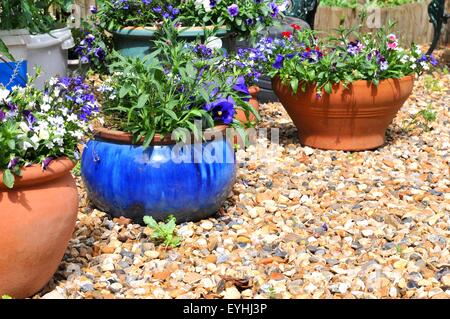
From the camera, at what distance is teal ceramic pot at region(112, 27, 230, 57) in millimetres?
4730

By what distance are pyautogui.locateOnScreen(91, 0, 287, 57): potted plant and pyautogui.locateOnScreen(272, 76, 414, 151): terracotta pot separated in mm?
563

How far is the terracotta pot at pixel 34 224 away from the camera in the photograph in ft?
8.09

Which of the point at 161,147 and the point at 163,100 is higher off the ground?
the point at 163,100

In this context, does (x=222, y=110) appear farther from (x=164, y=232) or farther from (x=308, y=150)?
(x=308, y=150)

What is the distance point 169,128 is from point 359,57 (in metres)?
1.65

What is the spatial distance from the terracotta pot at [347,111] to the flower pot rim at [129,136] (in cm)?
124

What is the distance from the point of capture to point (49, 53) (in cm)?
453

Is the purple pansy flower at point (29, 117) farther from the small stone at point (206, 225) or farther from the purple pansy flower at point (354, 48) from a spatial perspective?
the purple pansy flower at point (354, 48)

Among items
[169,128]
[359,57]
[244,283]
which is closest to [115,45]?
[359,57]

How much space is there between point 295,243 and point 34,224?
1248mm

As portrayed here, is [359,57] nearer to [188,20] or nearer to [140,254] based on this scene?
[188,20]

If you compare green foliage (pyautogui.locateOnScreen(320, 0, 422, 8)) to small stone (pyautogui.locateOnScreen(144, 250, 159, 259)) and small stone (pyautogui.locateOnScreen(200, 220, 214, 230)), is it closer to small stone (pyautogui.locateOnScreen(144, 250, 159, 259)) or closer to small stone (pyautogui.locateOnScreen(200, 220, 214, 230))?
small stone (pyautogui.locateOnScreen(200, 220, 214, 230))

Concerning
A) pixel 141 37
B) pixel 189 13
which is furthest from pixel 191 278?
pixel 189 13

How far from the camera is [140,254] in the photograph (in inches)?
125
